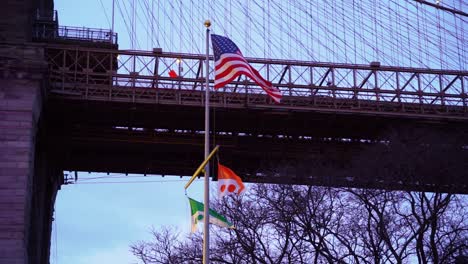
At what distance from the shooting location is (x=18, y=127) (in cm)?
4162

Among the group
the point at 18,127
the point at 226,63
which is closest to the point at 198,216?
the point at 226,63

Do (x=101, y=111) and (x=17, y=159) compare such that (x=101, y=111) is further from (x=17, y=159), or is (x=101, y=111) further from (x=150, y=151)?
(x=17, y=159)

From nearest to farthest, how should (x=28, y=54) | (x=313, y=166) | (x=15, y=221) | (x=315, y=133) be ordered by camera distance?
(x=15, y=221), (x=28, y=54), (x=313, y=166), (x=315, y=133)

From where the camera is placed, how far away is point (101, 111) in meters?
52.3

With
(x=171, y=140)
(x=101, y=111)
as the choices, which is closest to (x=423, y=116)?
(x=171, y=140)

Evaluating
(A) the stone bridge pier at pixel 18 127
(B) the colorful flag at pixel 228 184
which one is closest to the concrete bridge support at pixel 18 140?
(A) the stone bridge pier at pixel 18 127

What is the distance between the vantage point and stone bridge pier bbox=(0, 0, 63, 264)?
39719mm

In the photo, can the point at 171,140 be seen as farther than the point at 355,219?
Yes

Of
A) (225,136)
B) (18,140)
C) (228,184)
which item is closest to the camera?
(228,184)

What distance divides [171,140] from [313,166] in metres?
11.5

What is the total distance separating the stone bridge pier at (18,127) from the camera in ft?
130

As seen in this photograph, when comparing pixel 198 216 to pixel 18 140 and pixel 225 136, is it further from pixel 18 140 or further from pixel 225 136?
pixel 225 136

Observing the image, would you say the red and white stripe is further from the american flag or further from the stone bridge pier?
the stone bridge pier

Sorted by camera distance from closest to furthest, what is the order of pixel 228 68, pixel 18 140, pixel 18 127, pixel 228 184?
1. pixel 228 184
2. pixel 228 68
3. pixel 18 140
4. pixel 18 127
